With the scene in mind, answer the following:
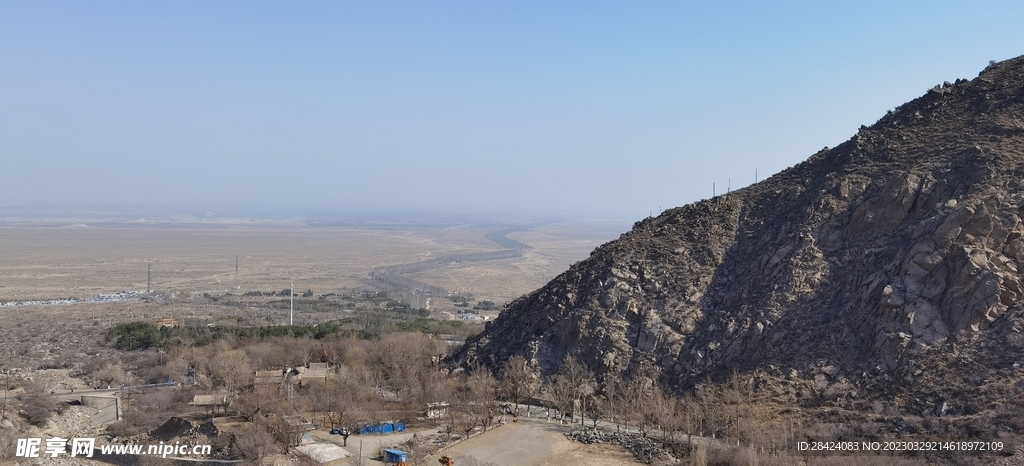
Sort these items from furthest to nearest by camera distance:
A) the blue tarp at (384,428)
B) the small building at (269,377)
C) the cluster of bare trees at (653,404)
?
1. the small building at (269,377)
2. the blue tarp at (384,428)
3. the cluster of bare trees at (653,404)

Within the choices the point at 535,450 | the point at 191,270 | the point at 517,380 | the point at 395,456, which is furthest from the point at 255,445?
the point at 191,270

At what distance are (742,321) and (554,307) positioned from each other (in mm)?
7703

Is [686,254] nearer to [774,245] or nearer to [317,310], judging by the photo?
[774,245]

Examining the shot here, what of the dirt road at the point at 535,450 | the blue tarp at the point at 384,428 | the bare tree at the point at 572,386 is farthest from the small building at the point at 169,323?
the dirt road at the point at 535,450

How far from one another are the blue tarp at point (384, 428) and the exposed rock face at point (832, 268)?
21.8ft

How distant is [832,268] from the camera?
28.3 metres

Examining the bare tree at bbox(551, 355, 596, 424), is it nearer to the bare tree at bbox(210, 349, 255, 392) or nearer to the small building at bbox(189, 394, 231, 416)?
the small building at bbox(189, 394, 231, 416)

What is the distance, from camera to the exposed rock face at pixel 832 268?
24.5 metres

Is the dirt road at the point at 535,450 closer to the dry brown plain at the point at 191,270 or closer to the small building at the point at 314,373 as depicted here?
the small building at the point at 314,373

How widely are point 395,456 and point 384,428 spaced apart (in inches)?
139

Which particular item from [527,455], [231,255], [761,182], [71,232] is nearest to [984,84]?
[761,182]

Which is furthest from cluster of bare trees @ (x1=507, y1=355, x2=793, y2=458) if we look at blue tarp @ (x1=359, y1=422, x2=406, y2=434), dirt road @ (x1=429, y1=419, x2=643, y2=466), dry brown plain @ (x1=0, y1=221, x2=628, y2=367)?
dry brown plain @ (x1=0, y1=221, x2=628, y2=367)

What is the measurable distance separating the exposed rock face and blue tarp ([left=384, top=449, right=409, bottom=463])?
30.0 ft

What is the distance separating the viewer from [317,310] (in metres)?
64.2
